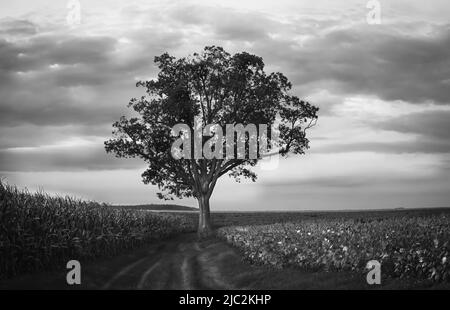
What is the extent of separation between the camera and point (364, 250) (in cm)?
1570

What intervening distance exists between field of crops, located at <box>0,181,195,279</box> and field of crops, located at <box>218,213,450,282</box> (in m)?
8.33

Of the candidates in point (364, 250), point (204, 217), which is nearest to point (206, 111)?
point (204, 217)

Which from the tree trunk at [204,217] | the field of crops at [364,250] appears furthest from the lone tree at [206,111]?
the field of crops at [364,250]

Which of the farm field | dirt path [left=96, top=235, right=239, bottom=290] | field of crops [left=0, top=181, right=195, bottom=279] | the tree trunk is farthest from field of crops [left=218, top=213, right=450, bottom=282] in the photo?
the tree trunk

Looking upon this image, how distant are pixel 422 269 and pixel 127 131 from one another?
37.0 meters

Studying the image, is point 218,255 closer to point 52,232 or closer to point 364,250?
point 52,232

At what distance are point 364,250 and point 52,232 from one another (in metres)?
13.8

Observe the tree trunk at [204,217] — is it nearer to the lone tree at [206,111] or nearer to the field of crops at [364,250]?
the lone tree at [206,111]

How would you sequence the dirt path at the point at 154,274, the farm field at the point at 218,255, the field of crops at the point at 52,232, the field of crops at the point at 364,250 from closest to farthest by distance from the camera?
1. the field of crops at the point at 364,250
2. the farm field at the point at 218,255
3. the dirt path at the point at 154,274
4. the field of crops at the point at 52,232

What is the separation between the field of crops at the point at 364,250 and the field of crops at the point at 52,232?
8.33 m

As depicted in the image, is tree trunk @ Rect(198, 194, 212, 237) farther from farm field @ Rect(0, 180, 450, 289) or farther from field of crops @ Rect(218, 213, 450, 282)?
field of crops @ Rect(218, 213, 450, 282)

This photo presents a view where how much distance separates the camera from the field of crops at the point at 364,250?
1329cm
